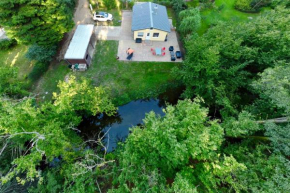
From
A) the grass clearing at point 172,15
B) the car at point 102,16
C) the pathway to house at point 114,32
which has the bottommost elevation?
the pathway to house at point 114,32

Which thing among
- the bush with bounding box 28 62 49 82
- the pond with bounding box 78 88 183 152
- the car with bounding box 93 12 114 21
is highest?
the car with bounding box 93 12 114 21

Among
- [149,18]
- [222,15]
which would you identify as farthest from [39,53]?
[222,15]

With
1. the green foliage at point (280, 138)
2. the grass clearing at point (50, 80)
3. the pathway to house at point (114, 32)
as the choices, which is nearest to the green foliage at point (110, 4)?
the pathway to house at point (114, 32)

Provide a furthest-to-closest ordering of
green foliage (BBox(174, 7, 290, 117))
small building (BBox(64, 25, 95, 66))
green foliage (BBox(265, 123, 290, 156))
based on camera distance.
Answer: small building (BBox(64, 25, 95, 66)), green foliage (BBox(174, 7, 290, 117)), green foliage (BBox(265, 123, 290, 156))

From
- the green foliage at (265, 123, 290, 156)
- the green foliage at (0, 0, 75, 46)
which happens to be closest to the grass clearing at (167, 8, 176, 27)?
the green foliage at (0, 0, 75, 46)

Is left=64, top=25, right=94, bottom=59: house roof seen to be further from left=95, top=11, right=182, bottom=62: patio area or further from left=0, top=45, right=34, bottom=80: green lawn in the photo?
left=0, top=45, right=34, bottom=80: green lawn

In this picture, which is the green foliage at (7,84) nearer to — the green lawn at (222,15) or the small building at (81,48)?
the small building at (81,48)
